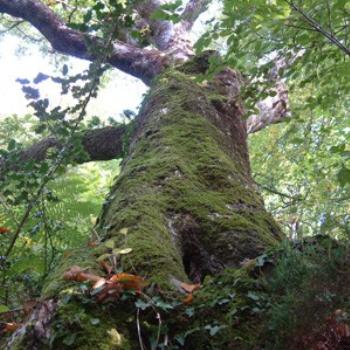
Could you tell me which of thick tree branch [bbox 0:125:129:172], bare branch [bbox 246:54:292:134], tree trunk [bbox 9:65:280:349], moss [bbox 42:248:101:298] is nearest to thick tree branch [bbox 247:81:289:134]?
bare branch [bbox 246:54:292:134]

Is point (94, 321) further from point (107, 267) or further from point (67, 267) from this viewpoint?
point (67, 267)

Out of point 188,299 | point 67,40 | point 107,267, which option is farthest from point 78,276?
point 67,40

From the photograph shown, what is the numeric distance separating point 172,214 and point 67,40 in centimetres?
532

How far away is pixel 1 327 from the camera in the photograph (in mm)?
2061

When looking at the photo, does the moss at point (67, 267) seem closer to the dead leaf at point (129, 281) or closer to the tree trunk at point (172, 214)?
the tree trunk at point (172, 214)

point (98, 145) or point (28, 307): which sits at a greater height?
point (98, 145)

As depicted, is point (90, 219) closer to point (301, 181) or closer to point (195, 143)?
point (195, 143)

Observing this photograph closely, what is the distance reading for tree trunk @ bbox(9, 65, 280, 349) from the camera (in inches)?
64.9

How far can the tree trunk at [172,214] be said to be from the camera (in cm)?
165

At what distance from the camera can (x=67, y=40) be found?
7.11m

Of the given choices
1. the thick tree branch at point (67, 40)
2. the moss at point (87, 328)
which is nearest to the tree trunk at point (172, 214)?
the moss at point (87, 328)

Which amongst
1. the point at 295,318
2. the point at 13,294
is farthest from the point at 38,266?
the point at 295,318

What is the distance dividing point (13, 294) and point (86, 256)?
3.73ft

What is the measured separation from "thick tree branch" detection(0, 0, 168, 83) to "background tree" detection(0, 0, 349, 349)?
5.32 feet
